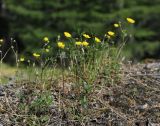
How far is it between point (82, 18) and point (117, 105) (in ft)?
66.4

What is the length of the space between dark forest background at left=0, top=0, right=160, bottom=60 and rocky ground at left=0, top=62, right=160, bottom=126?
737 inches

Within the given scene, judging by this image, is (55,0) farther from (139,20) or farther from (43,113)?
(43,113)

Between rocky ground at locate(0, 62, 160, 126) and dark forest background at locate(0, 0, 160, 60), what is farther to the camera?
dark forest background at locate(0, 0, 160, 60)

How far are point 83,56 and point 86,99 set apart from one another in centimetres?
57

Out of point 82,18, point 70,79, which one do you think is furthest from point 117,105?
point 82,18

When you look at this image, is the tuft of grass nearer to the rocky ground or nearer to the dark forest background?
the rocky ground

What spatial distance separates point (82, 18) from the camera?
83.1 feet

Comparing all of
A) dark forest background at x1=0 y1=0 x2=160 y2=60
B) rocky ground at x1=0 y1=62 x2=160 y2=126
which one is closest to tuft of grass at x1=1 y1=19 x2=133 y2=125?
rocky ground at x1=0 y1=62 x2=160 y2=126

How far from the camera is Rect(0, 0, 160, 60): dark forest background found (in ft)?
82.3

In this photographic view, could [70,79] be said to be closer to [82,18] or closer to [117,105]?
[117,105]

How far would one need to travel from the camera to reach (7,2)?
26.2 metres

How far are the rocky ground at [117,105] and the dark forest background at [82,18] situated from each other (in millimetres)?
18720

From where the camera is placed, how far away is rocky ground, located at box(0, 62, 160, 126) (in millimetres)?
4945

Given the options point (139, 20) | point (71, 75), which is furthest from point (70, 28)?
point (71, 75)
